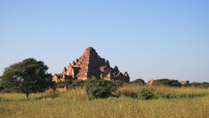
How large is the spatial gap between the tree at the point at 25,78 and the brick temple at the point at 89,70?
4493 cm

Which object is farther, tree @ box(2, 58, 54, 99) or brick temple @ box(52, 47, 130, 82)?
brick temple @ box(52, 47, 130, 82)

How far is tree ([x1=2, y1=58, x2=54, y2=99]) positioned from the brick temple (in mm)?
44927

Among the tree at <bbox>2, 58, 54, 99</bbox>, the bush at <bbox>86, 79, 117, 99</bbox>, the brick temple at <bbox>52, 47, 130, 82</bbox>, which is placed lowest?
the bush at <bbox>86, 79, 117, 99</bbox>

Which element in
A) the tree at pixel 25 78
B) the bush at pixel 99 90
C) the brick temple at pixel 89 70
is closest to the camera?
the bush at pixel 99 90

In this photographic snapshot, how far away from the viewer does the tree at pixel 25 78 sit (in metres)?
26.9

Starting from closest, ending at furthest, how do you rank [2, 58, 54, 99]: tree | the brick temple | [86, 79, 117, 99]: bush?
[86, 79, 117, 99]: bush → [2, 58, 54, 99]: tree → the brick temple

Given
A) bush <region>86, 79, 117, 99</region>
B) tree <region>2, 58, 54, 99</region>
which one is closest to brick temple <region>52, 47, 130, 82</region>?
tree <region>2, 58, 54, 99</region>

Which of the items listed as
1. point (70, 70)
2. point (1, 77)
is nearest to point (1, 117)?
point (1, 77)

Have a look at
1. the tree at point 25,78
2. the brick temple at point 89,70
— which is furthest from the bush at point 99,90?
the brick temple at point 89,70

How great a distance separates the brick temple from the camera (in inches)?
3093

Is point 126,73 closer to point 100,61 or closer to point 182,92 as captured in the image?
point 100,61

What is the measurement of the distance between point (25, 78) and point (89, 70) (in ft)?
184

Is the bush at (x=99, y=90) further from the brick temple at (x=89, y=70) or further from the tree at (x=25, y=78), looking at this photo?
the brick temple at (x=89, y=70)

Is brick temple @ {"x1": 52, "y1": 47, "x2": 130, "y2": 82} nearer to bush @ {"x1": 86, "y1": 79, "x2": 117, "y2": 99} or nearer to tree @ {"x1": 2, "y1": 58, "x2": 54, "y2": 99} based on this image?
tree @ {"x1": 2, "y1": 58, "x2": 54, "y2": 99}
